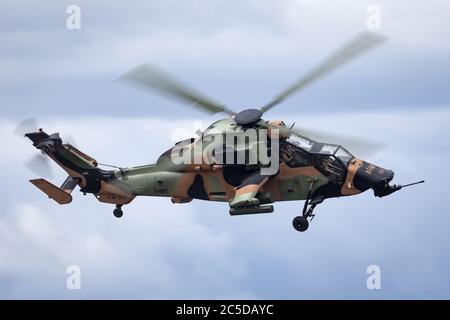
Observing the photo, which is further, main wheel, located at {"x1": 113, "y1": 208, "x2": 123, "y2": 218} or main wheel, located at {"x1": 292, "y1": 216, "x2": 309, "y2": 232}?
main wheel, located at {"x1": 113, "y1": 208, "x2": 123, "y2": 218}

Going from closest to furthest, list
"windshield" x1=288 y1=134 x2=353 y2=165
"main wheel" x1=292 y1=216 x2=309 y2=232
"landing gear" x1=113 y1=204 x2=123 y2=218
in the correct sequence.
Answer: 1. "main wheel" x1=292 y1=216 x2=309 y2=232
2. "windshield" x1=288 y1=134 x2=353 y2=165
3. "landing gear" x1=113 y1=204 x2=123 y2=218

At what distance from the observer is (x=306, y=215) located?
4831cm

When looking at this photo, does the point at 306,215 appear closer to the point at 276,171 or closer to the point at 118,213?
the point at 276,171

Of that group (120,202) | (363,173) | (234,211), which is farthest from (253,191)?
(120,202)

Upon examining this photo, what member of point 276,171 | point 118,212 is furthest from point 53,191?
point 276,171

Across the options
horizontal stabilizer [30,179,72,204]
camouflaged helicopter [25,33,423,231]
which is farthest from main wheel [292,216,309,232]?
horizontal stabilizer [30,179,72,204]

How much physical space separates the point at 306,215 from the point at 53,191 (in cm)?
1402

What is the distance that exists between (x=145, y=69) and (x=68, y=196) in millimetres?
9112

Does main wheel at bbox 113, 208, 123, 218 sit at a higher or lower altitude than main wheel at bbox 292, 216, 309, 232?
higher

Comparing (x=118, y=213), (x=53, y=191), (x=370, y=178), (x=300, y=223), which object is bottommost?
(x=300, y=223)

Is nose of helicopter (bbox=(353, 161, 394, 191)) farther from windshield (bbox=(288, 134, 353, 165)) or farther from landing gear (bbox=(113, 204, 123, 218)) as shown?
landing gear (bbox=(113, 204, 123, 218))

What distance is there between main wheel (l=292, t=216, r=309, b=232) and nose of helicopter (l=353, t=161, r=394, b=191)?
2938 millimetres

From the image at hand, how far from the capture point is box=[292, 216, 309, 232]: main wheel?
4809 centimetres

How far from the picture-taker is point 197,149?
5038cm
